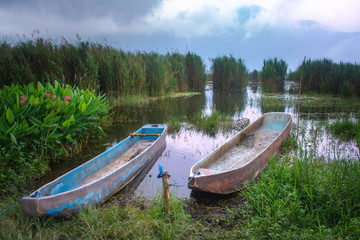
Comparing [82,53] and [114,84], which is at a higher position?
[82,53]

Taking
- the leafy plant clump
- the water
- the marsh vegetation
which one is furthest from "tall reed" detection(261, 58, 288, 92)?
the leafy plant clump

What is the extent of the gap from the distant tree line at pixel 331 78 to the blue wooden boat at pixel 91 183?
10.2m

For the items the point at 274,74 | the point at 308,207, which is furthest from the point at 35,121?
the point at 274,74

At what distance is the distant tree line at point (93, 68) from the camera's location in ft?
26.3

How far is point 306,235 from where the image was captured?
2.04 meters

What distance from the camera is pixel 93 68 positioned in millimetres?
9203

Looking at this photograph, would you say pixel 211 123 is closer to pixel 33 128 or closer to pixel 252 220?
pixel 33 128

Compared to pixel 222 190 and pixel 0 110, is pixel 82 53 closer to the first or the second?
pixel 0 110

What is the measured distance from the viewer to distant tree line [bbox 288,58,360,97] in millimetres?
11212

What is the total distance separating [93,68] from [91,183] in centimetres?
716

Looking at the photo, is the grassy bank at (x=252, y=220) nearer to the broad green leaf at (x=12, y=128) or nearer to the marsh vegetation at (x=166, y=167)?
the marsh vegetation at (x=166, y=167)

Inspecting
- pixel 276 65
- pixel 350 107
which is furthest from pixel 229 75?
pixel 350 107

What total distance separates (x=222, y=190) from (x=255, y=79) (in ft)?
85.8

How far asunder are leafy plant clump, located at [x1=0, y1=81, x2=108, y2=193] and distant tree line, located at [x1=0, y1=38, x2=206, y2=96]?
132 inches
